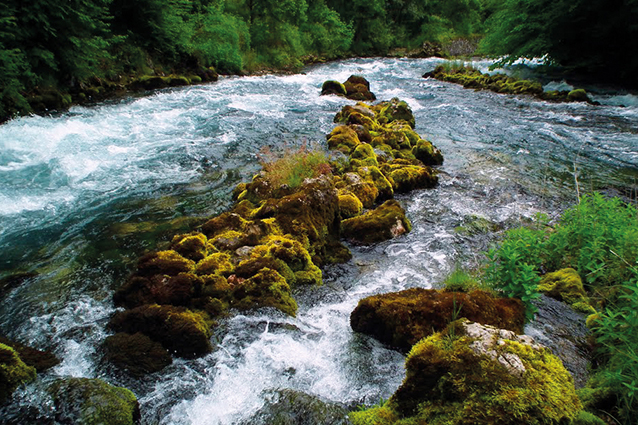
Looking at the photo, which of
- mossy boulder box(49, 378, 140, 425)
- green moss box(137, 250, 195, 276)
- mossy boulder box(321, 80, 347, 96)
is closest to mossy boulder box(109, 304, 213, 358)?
green moss box(137, 250, 195, 276)

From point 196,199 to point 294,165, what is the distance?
6.63ft

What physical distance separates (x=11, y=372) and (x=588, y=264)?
546cm

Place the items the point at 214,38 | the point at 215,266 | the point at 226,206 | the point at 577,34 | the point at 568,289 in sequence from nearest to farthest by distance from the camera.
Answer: the point at 568,289
the point at 215,266
the point at 226,206
the point at 577,34
the point at 214,38

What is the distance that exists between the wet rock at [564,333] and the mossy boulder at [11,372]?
14.1 ft

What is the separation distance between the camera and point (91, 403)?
2.79 meters

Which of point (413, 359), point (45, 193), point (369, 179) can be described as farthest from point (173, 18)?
point (413, 359)

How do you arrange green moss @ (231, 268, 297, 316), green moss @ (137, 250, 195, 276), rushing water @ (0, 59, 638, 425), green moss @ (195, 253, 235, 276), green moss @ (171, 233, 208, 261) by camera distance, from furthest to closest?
green moss @ (171, 233, 208, 261)
green moss @ (195, 253, 235, 276)
green moss @ (137, 250, 195, 276)
green moss @ (231, 268, 297, 316)
rushing water @ (0, 59, 638, 425)

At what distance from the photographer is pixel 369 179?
8258mm

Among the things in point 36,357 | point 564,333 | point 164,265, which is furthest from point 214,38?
point 564,333

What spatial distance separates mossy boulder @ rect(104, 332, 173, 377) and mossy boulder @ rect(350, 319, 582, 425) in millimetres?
1985

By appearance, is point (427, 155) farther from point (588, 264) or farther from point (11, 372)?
point (11, 372)

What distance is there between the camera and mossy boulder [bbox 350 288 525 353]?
12.0 feet

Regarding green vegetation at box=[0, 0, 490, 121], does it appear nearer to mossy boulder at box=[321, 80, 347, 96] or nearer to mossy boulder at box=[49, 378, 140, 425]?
mossy boulder at box=[321, 80, 347, 96]

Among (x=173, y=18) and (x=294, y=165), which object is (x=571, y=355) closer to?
(x=294, y=165)
